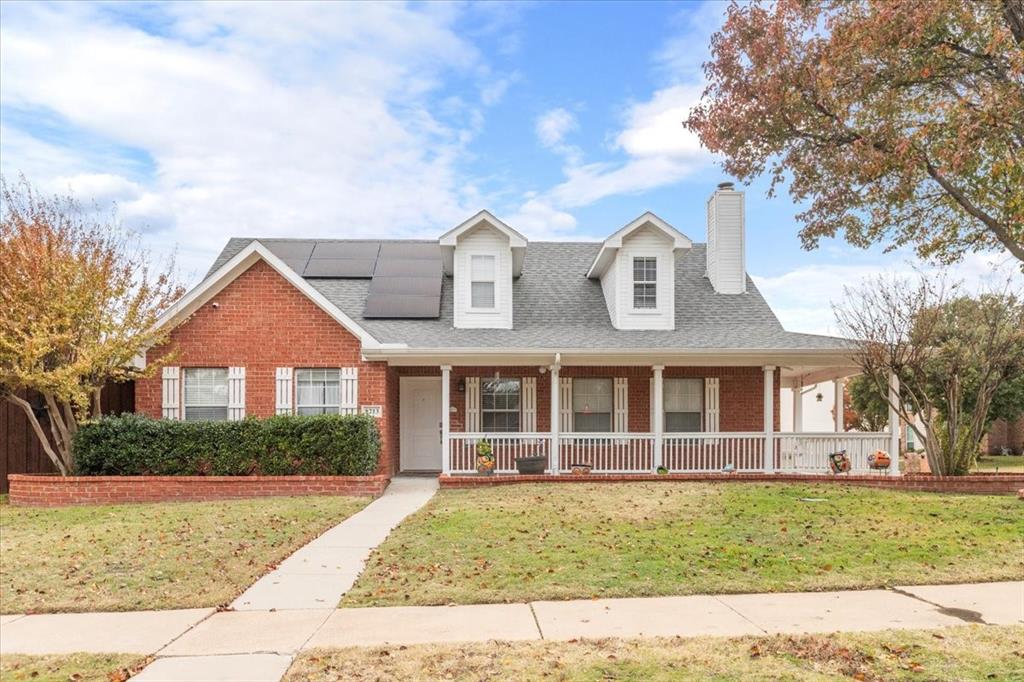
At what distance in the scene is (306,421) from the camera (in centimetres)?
1395

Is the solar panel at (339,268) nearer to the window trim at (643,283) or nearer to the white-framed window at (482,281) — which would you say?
the white-framed window at (482,281)

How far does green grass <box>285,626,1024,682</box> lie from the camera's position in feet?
16.2

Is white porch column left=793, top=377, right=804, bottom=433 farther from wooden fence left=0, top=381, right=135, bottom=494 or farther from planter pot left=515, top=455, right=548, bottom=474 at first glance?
wooden fence left=0, top=381, right=135, bottom=494

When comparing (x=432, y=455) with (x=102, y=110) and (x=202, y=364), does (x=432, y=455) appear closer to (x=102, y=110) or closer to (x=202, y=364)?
(x=202, y=364)

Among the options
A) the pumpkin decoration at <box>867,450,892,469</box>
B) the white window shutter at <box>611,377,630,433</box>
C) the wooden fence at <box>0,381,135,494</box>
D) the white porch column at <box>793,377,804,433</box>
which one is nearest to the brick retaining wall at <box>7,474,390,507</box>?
the wooden fence at <box>0,381,135,494</box>

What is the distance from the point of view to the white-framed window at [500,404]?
55.9 ft

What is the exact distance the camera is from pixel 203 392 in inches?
610

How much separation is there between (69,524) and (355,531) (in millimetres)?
4256

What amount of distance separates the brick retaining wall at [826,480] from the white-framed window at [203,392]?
4.96 meters

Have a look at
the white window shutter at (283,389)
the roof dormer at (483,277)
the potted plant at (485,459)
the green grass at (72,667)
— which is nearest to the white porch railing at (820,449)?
the potted plant at (485,459)

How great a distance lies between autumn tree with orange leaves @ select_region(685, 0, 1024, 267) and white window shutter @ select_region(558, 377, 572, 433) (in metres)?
7.89

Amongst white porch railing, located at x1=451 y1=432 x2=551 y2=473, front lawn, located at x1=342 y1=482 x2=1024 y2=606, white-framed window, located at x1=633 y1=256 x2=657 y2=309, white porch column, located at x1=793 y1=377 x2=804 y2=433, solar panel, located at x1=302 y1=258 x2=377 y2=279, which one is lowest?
front lawn, located at x1=342 y1=482 x2=1024 y2=606

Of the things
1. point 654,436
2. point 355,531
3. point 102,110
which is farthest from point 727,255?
point 102,110

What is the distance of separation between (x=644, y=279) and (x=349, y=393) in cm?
701
